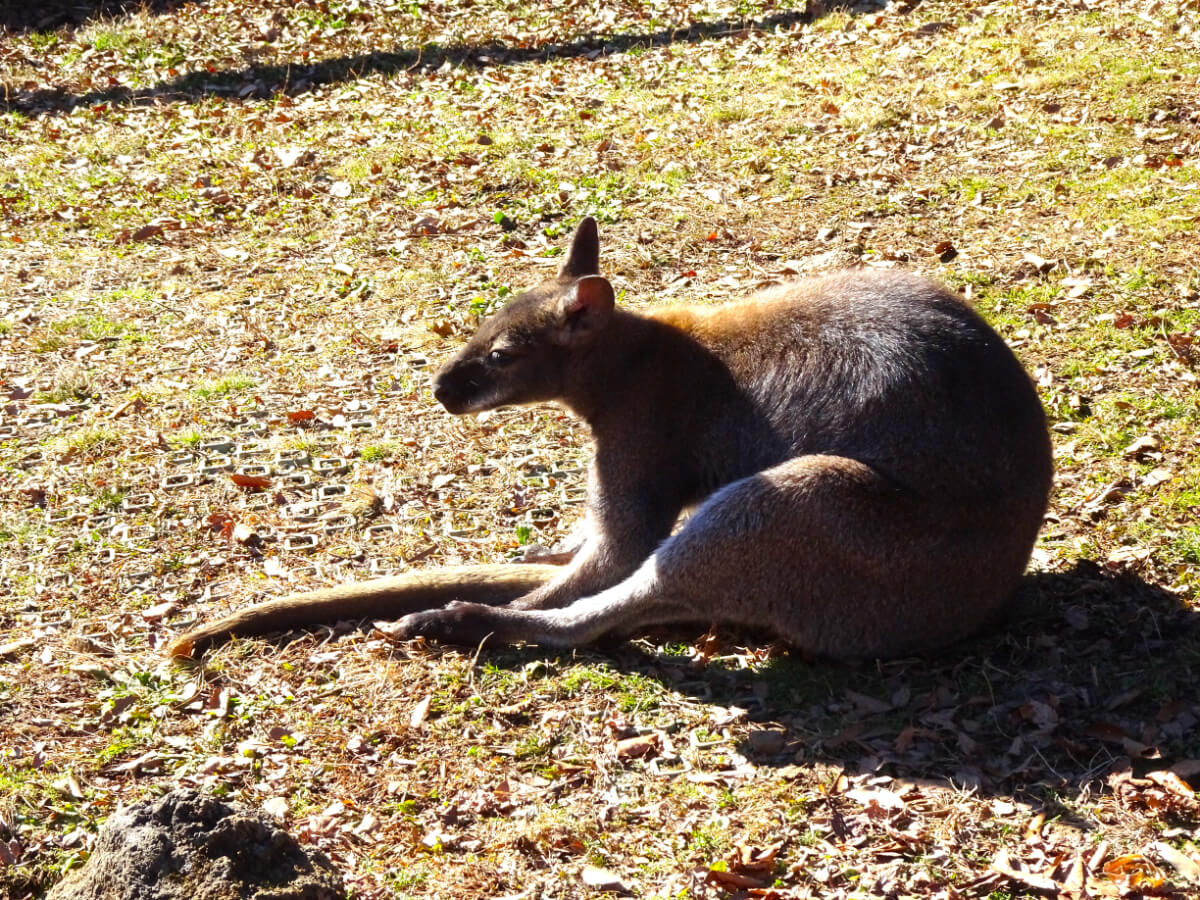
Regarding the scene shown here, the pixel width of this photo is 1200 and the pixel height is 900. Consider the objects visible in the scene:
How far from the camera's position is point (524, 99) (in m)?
13.8

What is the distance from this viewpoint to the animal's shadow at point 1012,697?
199 inches

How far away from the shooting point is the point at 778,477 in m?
5.51

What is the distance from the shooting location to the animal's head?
6.42m

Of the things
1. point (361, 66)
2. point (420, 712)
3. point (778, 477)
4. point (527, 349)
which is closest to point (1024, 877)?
point (778, 477)

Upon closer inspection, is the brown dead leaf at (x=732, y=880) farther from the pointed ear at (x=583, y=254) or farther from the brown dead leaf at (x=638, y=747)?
the pointed ear at (x=583, y=254)

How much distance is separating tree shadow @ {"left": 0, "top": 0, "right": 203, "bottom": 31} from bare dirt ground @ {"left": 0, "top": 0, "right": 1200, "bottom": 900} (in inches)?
33.8

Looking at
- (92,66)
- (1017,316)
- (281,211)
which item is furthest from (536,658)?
(92,66)

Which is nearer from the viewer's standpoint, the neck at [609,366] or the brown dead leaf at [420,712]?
the brown dead leaf at [420,712]

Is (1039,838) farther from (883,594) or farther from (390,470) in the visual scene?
(390,470)

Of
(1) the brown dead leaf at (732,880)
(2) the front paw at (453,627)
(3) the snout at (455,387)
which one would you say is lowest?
(1) the brown dead leaf at (732,880)

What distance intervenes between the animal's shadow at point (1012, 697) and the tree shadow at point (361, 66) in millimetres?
10330

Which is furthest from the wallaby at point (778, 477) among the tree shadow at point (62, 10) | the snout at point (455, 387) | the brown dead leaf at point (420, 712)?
the tree shadow at point (62, 10)

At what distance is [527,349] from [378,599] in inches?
56.7

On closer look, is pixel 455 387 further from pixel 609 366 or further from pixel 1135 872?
pixel 1135 872
